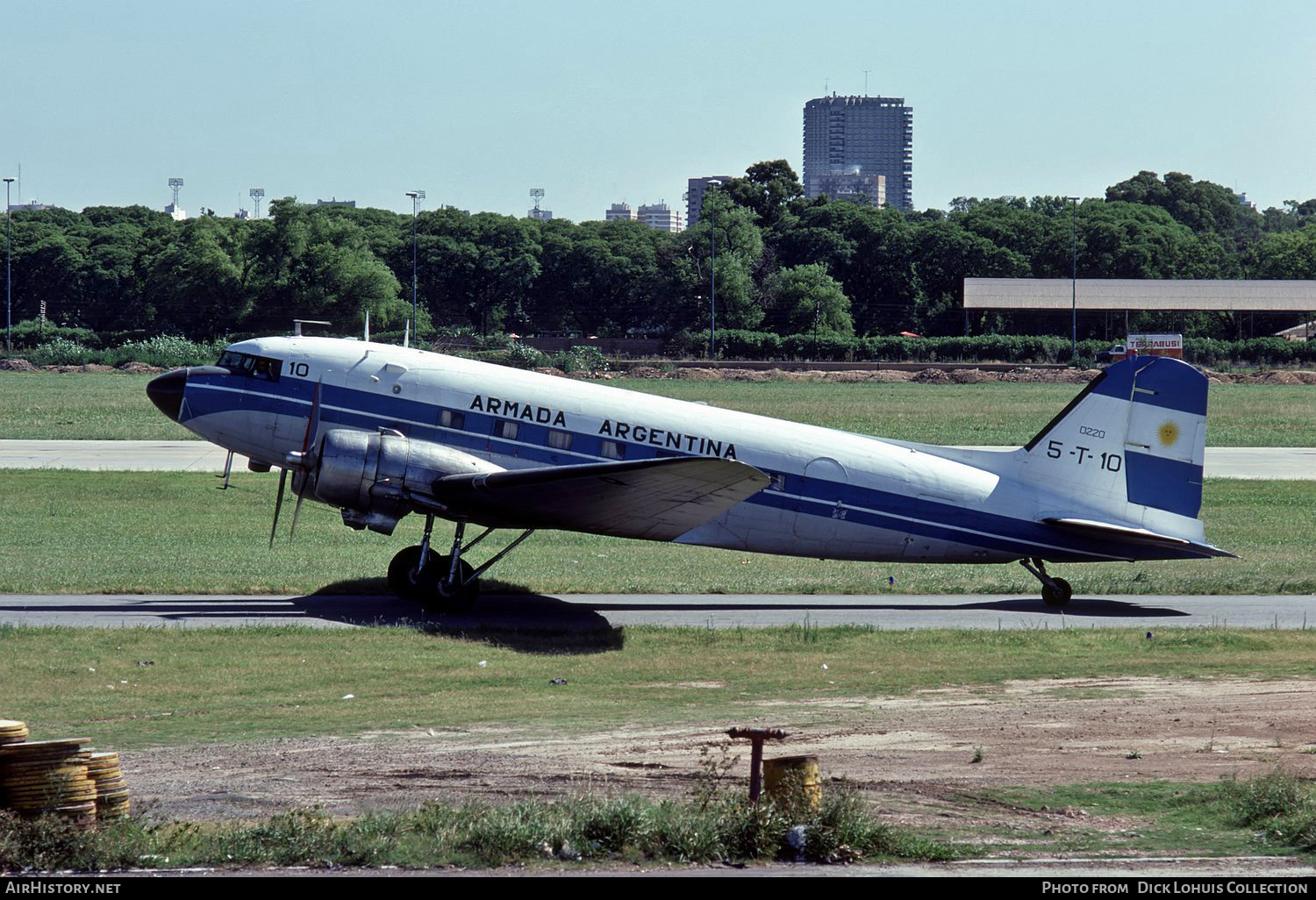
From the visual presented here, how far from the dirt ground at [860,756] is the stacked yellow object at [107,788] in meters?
0.38

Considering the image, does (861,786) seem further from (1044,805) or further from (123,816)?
(123,816)

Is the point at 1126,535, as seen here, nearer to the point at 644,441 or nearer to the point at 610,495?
the point at 644,441

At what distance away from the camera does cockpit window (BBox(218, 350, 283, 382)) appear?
2253cm

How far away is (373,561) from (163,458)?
18.7m

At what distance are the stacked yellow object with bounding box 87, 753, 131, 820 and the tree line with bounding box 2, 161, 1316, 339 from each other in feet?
287

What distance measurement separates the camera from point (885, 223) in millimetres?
136125

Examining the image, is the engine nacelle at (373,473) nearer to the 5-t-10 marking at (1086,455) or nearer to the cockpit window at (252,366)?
the cockpit window at (252,366)

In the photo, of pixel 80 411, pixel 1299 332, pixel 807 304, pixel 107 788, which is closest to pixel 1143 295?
pixel 1299 332

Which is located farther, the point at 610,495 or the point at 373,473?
the point at 373,473

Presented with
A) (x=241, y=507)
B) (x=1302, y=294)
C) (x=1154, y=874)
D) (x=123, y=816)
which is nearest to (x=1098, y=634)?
(x=1154, y=874)

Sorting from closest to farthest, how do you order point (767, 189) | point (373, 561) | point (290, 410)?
point (290, 410)
point (373, 561)
point (767, 189)

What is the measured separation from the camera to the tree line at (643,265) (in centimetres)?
10156

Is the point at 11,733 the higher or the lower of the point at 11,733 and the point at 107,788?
the higher

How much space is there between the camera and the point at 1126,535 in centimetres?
2289
